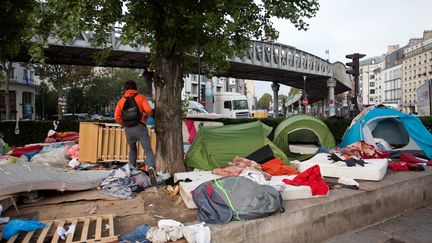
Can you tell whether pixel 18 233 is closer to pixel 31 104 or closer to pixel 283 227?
pixel 283 227

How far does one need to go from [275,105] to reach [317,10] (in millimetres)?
56339

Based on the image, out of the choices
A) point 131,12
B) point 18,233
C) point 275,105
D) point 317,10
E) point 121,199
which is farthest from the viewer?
point 275,105

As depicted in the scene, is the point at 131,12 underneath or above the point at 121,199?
above

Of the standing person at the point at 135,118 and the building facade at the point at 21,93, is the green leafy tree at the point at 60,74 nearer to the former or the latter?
the building facade at the point at 21,93

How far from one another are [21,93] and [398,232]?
5123 cm

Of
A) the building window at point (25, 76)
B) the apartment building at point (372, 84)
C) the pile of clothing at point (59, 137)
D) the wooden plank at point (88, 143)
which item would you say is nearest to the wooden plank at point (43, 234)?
the wooden plank at point (88, 143)

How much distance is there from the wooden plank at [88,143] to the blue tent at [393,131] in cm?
715

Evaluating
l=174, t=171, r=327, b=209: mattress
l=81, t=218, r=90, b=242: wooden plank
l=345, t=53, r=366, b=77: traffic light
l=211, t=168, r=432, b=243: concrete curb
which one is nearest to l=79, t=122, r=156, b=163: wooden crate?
l=174, t=171, r=327, b=209: mattress

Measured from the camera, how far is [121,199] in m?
5.58

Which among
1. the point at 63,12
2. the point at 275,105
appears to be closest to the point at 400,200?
the point at 63,12

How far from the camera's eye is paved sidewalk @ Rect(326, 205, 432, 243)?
204 inches

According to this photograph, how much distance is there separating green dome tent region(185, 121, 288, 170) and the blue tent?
380 centimetres

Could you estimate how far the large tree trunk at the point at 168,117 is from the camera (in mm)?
7020

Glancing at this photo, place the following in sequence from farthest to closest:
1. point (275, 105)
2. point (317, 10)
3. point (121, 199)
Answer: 1. point (275, 105)
2. point (317, 10)
3. point (121, 199)
